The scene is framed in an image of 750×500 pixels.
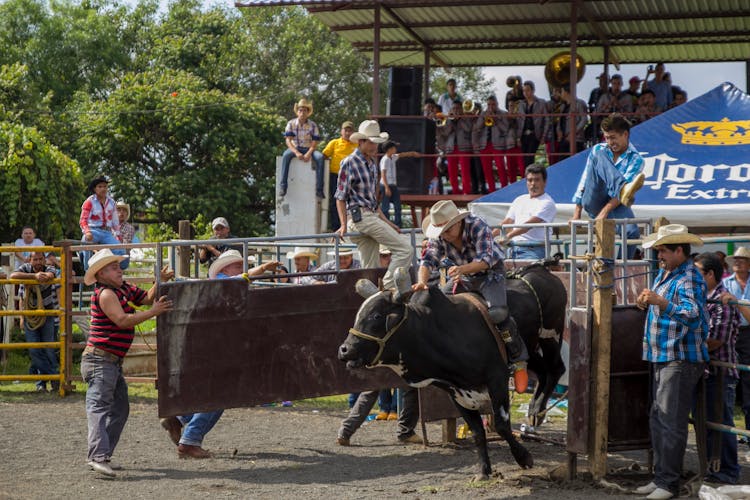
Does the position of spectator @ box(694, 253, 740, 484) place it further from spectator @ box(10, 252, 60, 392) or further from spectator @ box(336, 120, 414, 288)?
spectator @ box(10, 252, 60, 392)

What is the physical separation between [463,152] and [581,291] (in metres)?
9.83

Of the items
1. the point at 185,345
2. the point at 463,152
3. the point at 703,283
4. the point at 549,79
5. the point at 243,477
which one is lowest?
the point at 243,477

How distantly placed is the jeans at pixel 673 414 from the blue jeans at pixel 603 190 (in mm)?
2350

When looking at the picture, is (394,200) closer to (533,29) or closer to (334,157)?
(334,157)

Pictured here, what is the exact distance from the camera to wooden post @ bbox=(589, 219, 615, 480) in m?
8.48

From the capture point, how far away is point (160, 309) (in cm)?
930

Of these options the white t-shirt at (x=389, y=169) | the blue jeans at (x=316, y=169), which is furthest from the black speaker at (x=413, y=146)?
the blue jeans at (x=316, y=169)

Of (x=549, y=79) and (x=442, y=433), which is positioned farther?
(x=549, y=79)

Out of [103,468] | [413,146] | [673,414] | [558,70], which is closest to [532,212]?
[673,414]

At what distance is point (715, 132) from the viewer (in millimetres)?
15227

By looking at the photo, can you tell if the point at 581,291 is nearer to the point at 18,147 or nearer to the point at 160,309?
the point at 160,309

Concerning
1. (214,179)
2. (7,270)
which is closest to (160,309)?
(7,270)

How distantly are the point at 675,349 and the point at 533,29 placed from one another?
47.2 ft

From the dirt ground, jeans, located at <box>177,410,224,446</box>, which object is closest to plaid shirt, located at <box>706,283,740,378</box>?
the dirt ground
